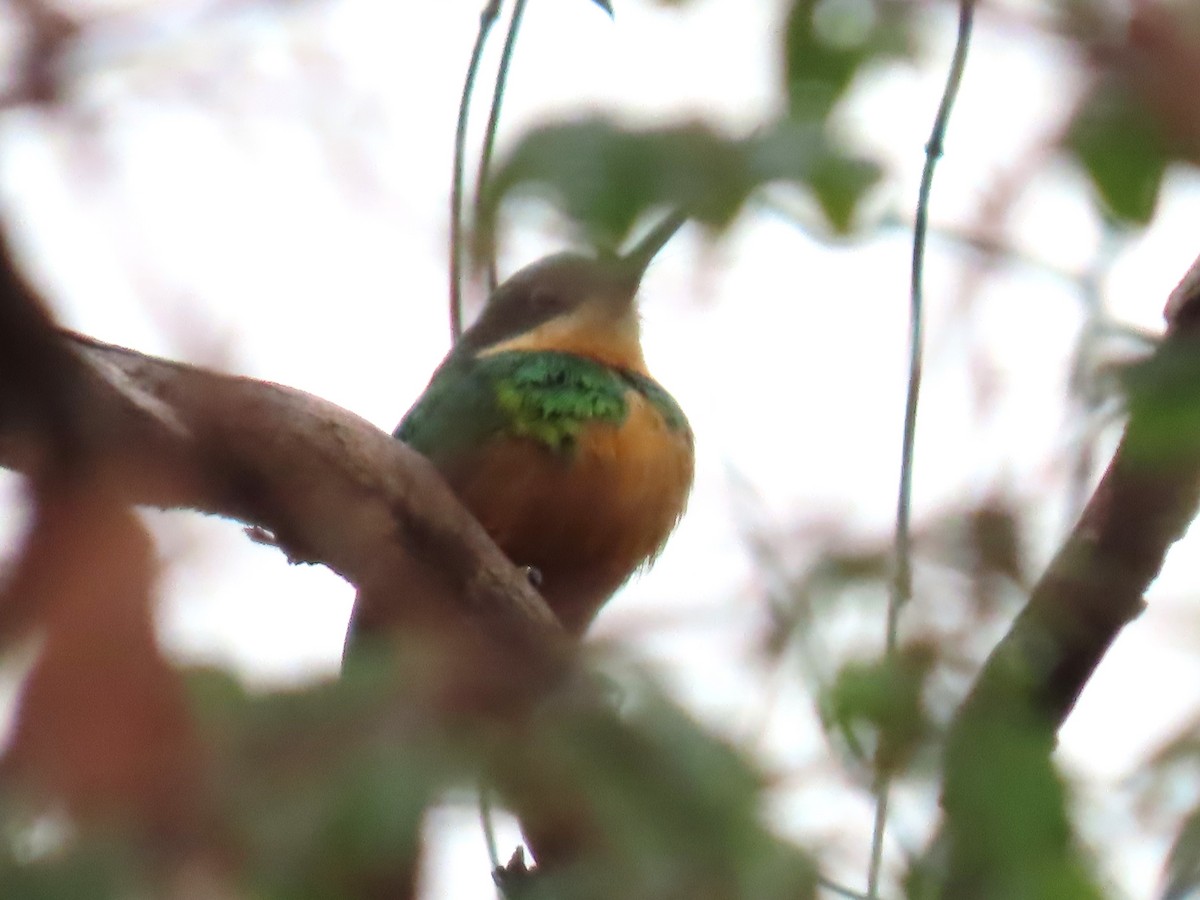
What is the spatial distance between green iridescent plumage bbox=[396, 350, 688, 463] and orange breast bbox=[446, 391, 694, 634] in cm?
3

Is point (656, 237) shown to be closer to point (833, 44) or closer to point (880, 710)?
point (833, 44)

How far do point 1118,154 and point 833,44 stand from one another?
9.2 inches

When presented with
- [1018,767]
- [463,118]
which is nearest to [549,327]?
[463,118]

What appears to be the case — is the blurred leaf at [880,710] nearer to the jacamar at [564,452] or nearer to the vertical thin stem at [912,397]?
the vertical thin stem at [912,397]

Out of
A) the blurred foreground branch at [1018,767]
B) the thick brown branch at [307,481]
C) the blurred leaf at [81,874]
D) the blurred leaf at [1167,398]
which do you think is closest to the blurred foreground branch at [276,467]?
the thick brown branch at [307,481]

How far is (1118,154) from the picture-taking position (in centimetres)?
122

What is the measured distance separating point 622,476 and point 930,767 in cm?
219

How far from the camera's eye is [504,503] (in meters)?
3.25

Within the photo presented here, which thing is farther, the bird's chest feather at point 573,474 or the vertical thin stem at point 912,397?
the bird's chest feather at point 573,474

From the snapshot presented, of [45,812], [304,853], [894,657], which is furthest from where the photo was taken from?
→ [894,657]

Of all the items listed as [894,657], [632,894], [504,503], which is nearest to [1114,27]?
[894,657]

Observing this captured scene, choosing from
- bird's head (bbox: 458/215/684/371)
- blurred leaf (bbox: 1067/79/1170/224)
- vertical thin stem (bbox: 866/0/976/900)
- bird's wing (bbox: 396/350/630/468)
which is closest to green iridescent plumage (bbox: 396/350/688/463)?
bird's wing (bbox: 396/350/630/468)

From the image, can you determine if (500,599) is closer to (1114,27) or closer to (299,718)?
(299,718)

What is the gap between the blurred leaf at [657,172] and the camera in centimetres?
115
